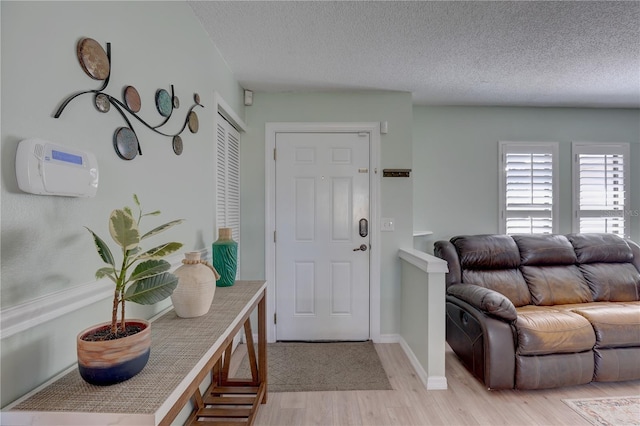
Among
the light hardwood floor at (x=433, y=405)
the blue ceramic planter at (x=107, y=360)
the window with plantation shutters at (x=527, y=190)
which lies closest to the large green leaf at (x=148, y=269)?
the blue ceramic planter at (x=107, y=360)

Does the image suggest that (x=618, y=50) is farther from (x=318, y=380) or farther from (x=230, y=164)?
(x=318, y=380)

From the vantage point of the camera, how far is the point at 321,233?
278 cm

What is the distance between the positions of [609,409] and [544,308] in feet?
2.35

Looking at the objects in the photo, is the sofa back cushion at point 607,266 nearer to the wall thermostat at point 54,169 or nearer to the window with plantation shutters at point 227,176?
the window with plantation shutters at point 227,176

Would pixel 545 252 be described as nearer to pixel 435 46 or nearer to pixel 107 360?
pixel 435 46

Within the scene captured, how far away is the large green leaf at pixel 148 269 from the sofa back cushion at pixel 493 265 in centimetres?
254

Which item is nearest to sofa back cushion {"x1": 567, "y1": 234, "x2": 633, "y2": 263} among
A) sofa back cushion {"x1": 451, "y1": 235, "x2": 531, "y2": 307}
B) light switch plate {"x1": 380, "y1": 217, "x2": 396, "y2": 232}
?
sofa back cushion {"x1": 451, "y1": 235, "x2": 531, "y2": 307}

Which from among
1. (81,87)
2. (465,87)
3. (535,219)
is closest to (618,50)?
(465,87)

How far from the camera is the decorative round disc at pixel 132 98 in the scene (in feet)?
3.64

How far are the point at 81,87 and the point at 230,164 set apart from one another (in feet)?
5.24

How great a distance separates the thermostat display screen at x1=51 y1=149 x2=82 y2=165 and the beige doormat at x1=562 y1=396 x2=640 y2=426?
288 centimetres

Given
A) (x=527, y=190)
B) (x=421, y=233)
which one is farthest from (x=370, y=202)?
(x=527, y=190)

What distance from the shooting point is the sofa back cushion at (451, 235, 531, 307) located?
8.31 feet

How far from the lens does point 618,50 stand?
2053 millimetres
